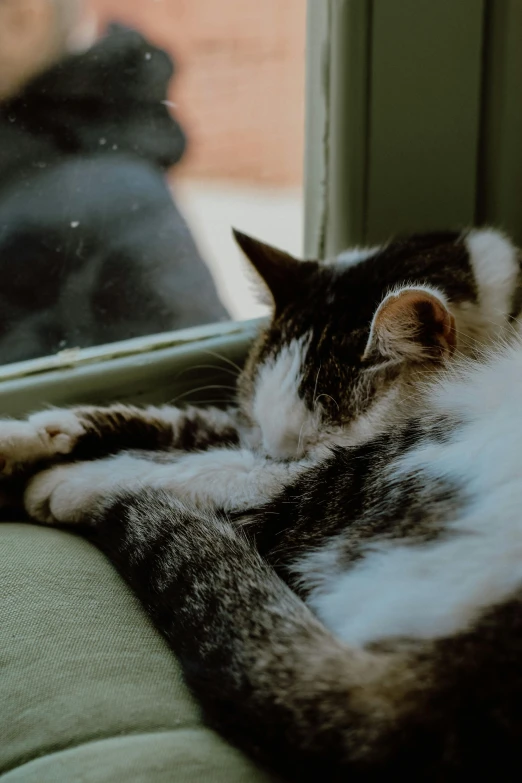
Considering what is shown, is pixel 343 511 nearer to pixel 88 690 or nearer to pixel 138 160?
pixel 88 690

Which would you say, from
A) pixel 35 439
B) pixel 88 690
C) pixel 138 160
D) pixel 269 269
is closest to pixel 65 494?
pixel 35 439

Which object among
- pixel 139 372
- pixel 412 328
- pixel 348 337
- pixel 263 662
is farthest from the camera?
pixel 139 372

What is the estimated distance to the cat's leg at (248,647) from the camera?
58 centimetres

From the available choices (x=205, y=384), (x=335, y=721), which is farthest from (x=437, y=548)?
(x=205, y=384)

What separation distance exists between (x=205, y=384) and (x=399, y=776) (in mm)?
892

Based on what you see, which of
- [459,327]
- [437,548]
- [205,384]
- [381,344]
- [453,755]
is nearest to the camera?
[453,755]

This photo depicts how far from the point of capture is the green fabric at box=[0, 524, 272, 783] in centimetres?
61

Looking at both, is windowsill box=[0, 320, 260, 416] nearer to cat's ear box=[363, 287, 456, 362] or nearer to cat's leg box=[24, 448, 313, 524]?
cat's leg box=[24, 448, 313, 524]

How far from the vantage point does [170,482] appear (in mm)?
968

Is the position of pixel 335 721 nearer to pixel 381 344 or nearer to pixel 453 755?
pixel 453 755

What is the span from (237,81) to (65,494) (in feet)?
2.72

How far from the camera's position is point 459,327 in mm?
1052

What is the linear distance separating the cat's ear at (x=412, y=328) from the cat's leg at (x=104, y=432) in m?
0.31

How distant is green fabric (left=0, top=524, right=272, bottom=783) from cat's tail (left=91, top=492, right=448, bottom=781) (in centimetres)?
2
